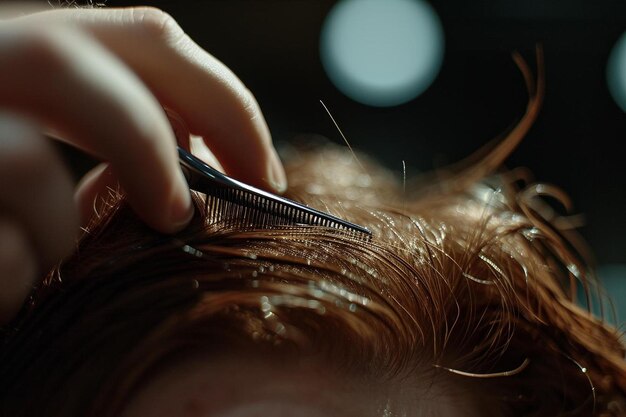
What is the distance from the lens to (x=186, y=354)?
0.49 m

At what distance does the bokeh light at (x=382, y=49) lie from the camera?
271cm

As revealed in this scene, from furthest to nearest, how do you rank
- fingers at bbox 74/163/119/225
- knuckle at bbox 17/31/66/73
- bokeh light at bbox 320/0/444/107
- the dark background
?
1. bokeh light at bbox 320/0/444/107
2. the dark background
3. fingers at bbox 74/163/119/225
4. knuckle at bbox 17/31/66/73

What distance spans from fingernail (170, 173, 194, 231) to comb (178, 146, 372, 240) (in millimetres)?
15

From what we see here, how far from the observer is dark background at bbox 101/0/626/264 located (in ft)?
8.42

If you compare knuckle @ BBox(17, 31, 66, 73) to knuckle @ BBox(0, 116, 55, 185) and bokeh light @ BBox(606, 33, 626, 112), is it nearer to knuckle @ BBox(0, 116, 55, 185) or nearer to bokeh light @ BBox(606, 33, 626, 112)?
knuckle @ BBox(0, 116, 55, 185)

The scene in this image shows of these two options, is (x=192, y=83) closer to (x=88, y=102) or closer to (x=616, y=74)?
(x=88, y=102)

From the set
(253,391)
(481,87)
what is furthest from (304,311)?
(481,87)

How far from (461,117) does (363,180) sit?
2.04m

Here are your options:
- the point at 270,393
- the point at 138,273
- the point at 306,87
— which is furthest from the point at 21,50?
the point at 306,87

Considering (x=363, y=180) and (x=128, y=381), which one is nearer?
(x=128, y=381)

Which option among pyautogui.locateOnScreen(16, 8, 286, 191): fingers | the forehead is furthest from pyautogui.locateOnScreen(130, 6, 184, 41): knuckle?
the forehead

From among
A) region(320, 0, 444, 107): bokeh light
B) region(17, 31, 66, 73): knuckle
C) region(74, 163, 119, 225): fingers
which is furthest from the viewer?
region(320, 0, 444, 107): bokeh light

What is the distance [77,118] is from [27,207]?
71 mm

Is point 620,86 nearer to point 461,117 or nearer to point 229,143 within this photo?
point 461,117
